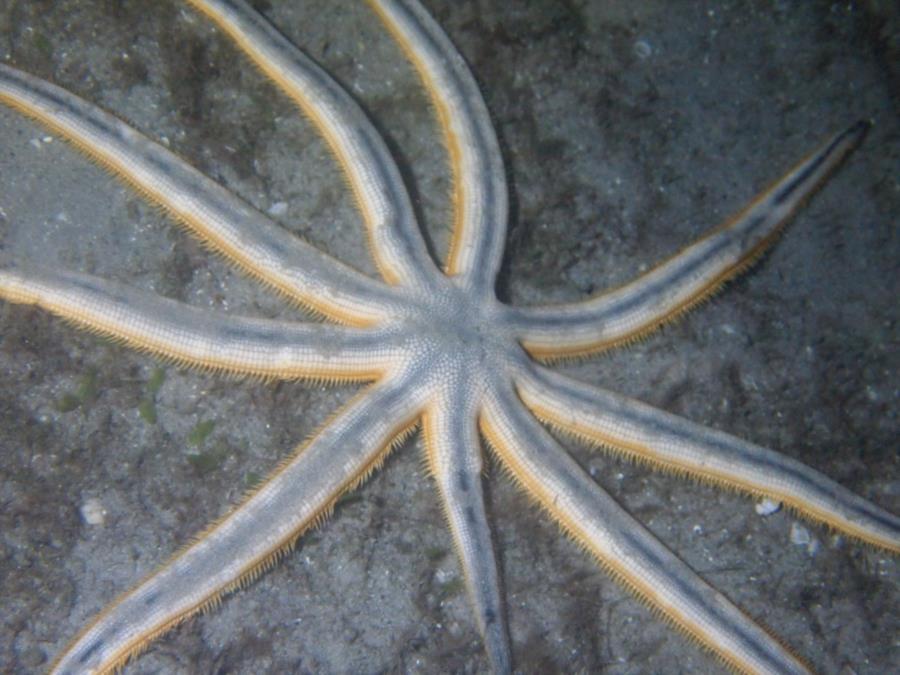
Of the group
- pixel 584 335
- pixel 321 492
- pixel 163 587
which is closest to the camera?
pixel 163 587

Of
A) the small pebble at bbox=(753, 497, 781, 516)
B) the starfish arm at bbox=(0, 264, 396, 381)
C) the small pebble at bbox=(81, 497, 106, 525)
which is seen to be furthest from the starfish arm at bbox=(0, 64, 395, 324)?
the small pebble at bbox=(753, 497, 781, 516)

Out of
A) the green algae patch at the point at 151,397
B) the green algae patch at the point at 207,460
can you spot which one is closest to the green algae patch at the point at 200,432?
the green algae patch at the point at 207,460

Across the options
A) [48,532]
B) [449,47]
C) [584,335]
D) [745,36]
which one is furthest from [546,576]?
[745,36]

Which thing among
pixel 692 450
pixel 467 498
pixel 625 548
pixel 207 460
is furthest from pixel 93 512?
pixel 692 450

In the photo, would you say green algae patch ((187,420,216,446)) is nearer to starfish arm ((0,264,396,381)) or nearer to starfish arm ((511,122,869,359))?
starfish arm ((0,264,396,381))

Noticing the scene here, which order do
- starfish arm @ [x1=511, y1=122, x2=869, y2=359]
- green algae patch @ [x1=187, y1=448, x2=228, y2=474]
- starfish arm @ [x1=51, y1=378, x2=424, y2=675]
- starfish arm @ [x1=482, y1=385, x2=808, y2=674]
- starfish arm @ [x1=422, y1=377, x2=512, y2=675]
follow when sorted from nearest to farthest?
starfish arm @ [x1=51, y1=378, x2=424, y2=675], starfish arm @ [x1=422, y1=377, x2=512, y2=675], starfish arm @ [x1=482, y1=385, x2=808, y2=674], green algae patch @ [x1=187, y1=448, x2=228, y2=474], starfish arm @ [x1=511, y1=122, x2=869, y2=359]

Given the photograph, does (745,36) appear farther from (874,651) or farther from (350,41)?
(874,651)
